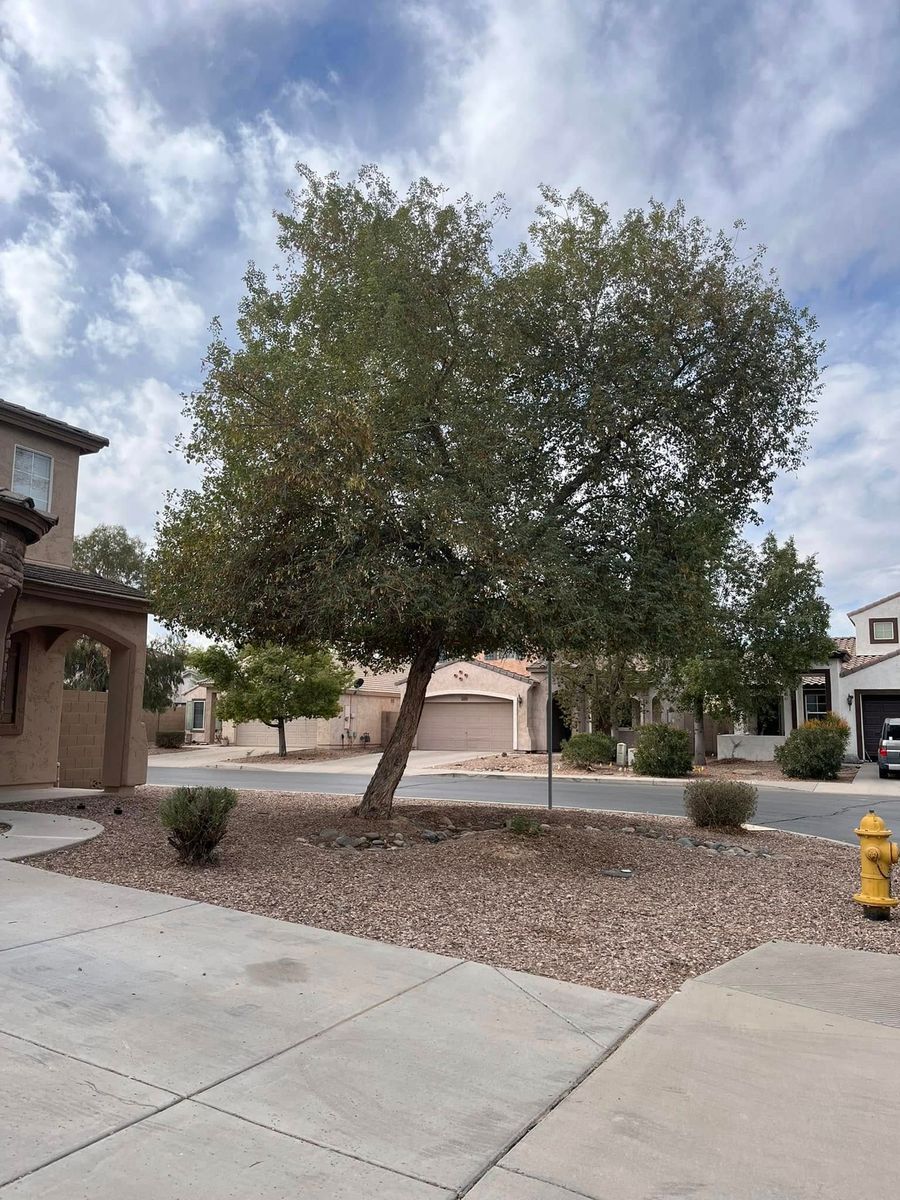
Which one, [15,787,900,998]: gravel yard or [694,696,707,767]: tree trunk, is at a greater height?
[694,696,707,767]: tree trunk

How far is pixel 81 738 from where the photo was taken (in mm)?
17578

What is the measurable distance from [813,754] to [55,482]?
813 inches

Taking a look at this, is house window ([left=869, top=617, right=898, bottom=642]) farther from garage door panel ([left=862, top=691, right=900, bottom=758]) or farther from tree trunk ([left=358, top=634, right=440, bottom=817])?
tree trunk ([left=358, top=634, right=440, bottom=817])

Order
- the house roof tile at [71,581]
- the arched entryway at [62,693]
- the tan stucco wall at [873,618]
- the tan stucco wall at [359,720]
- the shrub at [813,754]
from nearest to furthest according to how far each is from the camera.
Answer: the house roof tile at [71,581] < the arched entryway at [62,693] < the shrub at [813,754] < the tan stucco wall at [873,618] < the tan stucco wall at [359,720]

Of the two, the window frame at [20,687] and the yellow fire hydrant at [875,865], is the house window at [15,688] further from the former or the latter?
the yellow fire hydrant at [875,865]

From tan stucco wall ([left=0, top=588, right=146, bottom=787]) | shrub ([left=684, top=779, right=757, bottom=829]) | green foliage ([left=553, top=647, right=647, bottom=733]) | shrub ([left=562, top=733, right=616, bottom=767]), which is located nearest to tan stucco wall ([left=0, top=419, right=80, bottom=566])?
tan stucco wall ([left=0, top=588, right=146, bottom=787])

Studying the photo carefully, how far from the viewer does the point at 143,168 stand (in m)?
12.8

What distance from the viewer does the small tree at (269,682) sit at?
108ft

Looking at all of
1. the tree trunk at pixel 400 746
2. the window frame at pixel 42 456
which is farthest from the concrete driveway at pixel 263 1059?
the window frame at pixel 42 456

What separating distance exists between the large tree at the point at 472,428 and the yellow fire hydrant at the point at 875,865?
12.4ft

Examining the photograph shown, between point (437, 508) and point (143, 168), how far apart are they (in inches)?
288

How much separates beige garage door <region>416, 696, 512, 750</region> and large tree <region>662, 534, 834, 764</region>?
1212cm

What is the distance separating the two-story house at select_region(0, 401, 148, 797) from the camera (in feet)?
48.4

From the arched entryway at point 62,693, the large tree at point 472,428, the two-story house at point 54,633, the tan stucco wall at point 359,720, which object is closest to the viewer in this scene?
the large tree at point 472,428
